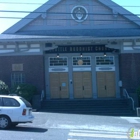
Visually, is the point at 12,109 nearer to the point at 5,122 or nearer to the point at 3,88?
the point at 5,122

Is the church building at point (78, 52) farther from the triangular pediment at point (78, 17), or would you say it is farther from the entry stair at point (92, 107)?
the entry stair at point (92, 107)

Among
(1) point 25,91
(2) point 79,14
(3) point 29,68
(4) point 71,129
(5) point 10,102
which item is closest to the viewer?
(5) point 10,102

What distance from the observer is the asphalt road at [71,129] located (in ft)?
41.2

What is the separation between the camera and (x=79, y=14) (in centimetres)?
2716

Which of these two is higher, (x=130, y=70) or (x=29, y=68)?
(x=29, y=68)

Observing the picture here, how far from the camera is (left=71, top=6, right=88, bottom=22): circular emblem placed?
88.9ft

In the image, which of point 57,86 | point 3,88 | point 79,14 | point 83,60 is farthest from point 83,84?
point 3,88

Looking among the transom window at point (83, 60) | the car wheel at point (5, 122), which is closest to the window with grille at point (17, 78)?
the transom window at point (83, 60)

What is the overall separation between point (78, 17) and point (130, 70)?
6042mm

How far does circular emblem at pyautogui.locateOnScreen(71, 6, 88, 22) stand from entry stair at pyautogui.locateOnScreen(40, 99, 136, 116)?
22.6ft

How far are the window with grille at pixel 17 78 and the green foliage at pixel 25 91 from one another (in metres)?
1.77

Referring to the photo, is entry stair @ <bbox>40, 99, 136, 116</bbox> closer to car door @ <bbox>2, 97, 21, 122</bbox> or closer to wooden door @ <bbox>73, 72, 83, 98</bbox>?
wooden door @ <bbox>73, 72, 83, 98</bbox>

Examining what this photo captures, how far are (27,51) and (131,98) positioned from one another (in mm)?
8664

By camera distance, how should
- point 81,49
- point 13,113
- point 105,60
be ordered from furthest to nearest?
point 105,60, point 81,49, point 13,113
